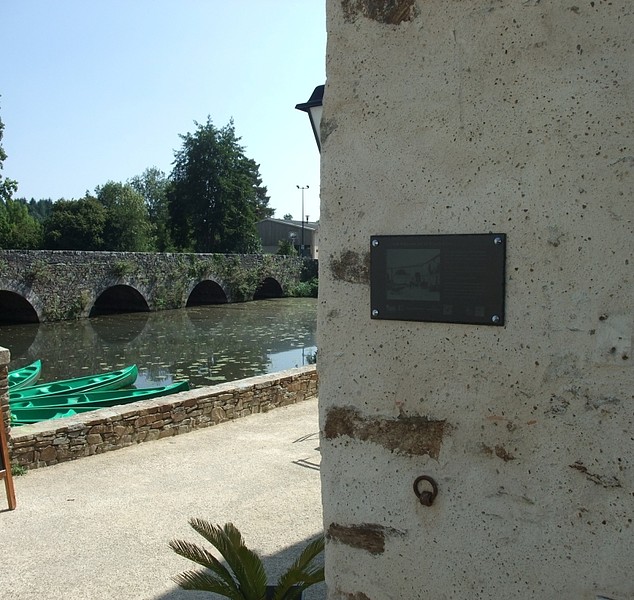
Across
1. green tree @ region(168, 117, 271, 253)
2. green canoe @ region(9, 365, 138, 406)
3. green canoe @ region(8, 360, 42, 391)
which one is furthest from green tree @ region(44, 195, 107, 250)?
green canoe @ region(9, 365, 138, 406)

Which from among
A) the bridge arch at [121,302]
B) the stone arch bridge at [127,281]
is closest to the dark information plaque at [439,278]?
the stone arch bridge at [127,281]

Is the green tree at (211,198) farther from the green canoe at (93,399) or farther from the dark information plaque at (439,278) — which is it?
the dark information plaque at (439,278)

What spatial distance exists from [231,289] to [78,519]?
2778cm

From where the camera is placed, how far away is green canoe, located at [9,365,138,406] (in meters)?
10.8

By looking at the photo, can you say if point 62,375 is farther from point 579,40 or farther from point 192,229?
point 192,229

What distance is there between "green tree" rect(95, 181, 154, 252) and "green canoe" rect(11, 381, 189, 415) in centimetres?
3325

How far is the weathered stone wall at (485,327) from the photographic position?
1.48m

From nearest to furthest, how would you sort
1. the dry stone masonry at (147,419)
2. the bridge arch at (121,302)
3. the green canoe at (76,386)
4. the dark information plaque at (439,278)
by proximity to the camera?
the dark information plaque at (439,278)
the dry stone masonry at (147,419)
the green canoe at (76,386)
the bridge arch at (121,302)

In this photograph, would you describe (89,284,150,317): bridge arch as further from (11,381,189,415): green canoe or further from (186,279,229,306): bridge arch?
(11,381,189,415): green canoe

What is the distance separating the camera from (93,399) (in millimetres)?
Result: 10688

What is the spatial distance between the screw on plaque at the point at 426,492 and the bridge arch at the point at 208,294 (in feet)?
99.6

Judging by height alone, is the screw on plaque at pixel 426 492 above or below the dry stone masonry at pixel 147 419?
above

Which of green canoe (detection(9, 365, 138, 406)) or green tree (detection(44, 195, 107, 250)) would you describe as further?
green tree (detection(44, 195, 107, 250))

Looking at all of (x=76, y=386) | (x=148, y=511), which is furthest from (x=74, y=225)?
(x=148, y=511)
